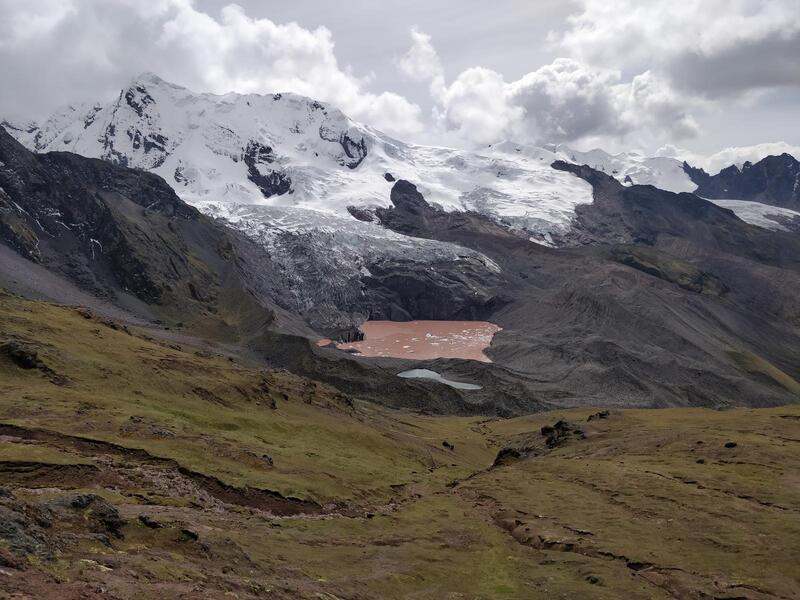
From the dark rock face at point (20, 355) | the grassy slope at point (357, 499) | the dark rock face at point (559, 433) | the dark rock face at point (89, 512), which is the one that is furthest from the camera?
the dark rock face at point (559, 433)

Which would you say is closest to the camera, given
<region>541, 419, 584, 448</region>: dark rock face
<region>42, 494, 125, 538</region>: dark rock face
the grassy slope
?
<region>42, 494, 125, 538</region>: dark rock face

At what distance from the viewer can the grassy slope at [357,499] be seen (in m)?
28.6

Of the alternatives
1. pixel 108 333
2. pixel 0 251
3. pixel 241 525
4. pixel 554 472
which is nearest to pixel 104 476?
pixel 241 525

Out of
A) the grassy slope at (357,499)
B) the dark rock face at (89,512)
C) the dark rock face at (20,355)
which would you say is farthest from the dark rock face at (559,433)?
the dark rock face at (89,512)

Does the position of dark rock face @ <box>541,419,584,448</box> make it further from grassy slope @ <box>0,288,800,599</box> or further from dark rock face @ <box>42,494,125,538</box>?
dark rock face @ <box>42,494,125,538</box>

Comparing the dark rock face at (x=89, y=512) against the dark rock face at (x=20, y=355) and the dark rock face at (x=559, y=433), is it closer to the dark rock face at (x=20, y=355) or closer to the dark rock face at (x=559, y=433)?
the dark rock face at (x=20, y=355)

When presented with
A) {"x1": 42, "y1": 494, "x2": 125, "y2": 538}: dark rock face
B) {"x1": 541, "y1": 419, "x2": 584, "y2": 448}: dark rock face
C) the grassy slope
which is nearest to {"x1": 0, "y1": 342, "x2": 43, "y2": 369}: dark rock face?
the grassy slope

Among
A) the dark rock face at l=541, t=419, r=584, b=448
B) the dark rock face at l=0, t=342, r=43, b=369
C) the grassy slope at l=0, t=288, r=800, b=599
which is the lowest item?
the dark rock face at l=541, t=419, r=584, b=448

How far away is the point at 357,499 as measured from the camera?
5081cm

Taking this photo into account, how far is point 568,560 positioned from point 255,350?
167m

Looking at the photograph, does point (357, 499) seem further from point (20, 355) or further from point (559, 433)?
point (559, 433)

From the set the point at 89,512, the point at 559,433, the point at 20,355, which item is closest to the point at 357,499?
the point at 89,512

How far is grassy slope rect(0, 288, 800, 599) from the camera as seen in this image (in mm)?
28609

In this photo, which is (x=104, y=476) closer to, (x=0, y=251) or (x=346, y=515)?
(x=346, y=515)
